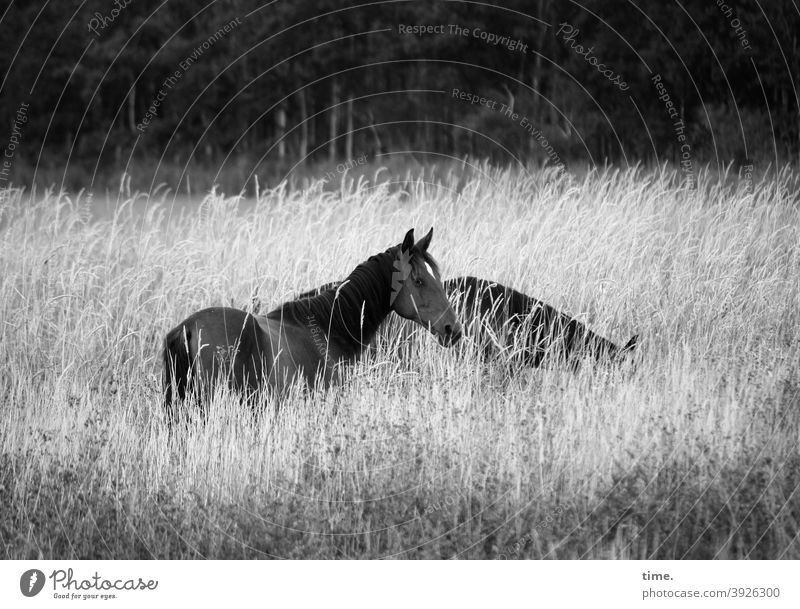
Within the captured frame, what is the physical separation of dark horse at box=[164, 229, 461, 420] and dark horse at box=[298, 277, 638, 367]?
30cm

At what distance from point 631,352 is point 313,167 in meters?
20.7

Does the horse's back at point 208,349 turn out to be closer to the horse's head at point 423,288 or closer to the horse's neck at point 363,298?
the horse's neck at point 363,298

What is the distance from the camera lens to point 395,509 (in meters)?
5.31

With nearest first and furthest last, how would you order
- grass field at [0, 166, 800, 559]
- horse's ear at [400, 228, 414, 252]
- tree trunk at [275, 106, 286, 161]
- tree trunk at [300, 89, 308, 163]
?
grass field at [0, 166, 800, 559]
horse's ear at [400, 228, 414, 252]
tree trunk at [275, 106, 286, 161]
tree trunk at [300, 89, 308, 163]

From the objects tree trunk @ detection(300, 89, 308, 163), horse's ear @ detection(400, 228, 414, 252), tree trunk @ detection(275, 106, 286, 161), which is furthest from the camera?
tree trunk @ detection(300, 89, 308, 163)

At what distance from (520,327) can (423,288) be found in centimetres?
110

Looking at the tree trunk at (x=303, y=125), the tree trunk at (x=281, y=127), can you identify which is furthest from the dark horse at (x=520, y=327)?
the tree trunk at (x=281, y=127)

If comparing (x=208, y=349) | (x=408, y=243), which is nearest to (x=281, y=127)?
(x=408, y=243)

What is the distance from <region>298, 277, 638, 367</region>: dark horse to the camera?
740 cm
